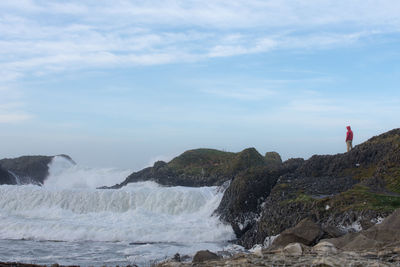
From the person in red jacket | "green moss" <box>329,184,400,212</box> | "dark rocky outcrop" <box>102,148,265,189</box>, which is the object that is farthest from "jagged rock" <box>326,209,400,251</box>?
"dark rocky outcrop" <box>102,148,265,189</box>

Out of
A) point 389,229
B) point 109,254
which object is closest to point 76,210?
point 109,254

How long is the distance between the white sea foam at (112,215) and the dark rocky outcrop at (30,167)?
15.9m

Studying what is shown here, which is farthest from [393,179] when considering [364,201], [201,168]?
[201,168]

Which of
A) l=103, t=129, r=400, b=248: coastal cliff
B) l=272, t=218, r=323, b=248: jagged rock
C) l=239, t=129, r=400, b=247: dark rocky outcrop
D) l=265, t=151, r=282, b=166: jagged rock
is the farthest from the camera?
l=265, t=151, r=282, b=166: jagged rock

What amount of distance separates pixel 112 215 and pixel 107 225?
259 centimetres

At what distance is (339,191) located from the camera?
18.8 meters

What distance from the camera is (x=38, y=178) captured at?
1740 inches

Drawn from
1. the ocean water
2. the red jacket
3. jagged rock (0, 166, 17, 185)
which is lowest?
the ocean water

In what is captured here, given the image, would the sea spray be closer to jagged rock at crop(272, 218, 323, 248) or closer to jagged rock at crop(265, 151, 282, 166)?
jagged rock at crop(265, 151, 282, 166)

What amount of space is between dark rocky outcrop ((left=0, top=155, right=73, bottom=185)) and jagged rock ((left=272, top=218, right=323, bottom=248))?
116 ft

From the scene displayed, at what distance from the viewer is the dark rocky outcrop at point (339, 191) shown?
14964mm

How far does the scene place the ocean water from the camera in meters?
16.6

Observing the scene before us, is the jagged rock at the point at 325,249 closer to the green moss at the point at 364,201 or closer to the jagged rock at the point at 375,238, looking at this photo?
the jagged rock at the point at 375,238

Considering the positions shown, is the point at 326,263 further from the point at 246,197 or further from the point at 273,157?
the point at 273,157
